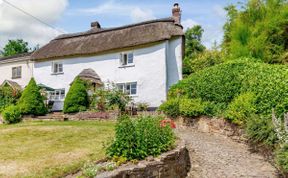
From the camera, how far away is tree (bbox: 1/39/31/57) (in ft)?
147

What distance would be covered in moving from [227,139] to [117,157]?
20.2 ft

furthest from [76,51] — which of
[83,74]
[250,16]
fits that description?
[250,16]

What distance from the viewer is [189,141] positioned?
1113 cm

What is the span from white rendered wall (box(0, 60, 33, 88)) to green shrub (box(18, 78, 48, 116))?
23.0 ft

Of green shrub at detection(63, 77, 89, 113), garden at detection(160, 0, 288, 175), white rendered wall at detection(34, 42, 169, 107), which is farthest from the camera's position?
white rendered wall at detection(34, 42, 169, 107)

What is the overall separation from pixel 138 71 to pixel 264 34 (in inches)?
363

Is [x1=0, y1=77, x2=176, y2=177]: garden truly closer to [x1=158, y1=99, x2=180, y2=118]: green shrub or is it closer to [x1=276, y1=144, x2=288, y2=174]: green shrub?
[x1=276, y1=144, x2=288, y2=174]: green shrub

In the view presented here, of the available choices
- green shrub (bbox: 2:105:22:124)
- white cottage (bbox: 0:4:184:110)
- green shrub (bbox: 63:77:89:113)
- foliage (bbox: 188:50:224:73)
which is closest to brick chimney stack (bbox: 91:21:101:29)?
white cottage (bbox: 0:4:184:110)

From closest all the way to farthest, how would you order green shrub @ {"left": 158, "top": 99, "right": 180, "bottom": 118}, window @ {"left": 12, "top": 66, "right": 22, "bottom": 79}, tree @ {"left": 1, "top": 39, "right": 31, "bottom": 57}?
green shrub @ {"left": 158, "top": 99, "right": 180, "bottom": 118}
window @ {"left": 12, "top": 66, "right": 22, "bottom": 79}
tree @ {"left": 1, "top": 39, "right": 31, "bottom": 57}

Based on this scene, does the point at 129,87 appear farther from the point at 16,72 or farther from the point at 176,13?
the point at 16,72

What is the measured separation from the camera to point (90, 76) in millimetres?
22516

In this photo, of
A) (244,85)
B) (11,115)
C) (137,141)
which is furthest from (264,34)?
(11,115)

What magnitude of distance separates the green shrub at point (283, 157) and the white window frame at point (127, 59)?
15.2 metres

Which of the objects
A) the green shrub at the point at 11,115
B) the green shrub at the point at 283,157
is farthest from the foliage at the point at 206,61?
the green shrub at the point at 283,157
